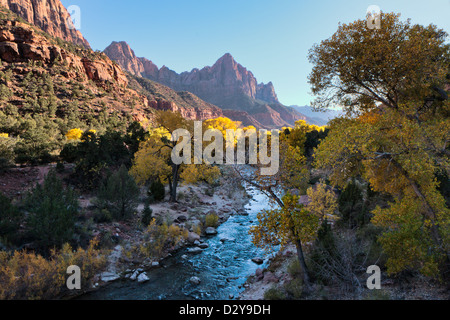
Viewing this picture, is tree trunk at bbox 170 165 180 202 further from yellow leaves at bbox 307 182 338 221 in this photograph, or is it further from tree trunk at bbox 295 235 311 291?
tree trunk at bbox 295 235 311 291

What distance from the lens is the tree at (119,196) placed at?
1308cm

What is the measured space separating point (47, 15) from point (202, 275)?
534 ft

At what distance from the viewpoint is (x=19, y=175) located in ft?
50.5

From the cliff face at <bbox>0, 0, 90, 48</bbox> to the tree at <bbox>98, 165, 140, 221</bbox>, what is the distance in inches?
5469

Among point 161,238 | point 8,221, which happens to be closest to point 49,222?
point 8,221

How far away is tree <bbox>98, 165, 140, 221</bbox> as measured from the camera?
1308cm

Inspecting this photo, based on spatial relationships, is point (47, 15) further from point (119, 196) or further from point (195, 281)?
point (195, 281)

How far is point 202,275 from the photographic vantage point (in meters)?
9.37

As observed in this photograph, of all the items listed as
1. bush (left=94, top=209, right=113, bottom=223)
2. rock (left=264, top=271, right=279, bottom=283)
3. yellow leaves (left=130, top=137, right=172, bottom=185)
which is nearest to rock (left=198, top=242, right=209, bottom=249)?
rock (left=264, top=271, right=279, bottom=283)

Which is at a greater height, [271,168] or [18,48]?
[18,48]

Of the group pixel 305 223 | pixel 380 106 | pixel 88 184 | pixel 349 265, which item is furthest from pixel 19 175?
pixel 380 106
